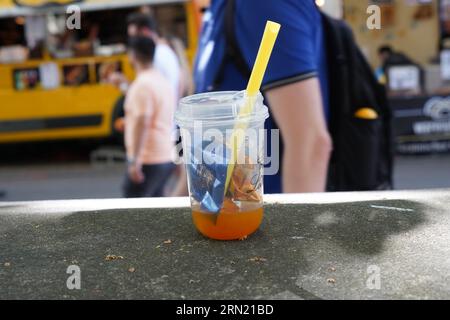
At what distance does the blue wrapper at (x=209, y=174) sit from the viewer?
A: 71.7 inches

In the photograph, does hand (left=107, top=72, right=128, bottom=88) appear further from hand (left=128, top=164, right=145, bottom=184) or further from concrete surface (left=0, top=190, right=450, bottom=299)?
concrete surface (left=0, top=190, right=450, bottom=299)

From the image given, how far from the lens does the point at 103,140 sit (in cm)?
902

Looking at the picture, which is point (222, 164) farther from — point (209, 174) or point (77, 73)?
point (77, 73)

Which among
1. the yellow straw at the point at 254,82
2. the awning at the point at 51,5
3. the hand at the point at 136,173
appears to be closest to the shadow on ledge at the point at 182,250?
the yellow straw at the point at 254,82

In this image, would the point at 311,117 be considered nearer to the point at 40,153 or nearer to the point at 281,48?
the point at 281,48

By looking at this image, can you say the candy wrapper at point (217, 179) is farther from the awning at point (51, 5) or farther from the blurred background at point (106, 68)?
the awning at point (51, 5)

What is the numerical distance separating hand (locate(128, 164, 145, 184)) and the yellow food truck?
3552mm

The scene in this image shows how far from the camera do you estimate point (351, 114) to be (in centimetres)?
347

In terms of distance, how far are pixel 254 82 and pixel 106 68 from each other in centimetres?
670

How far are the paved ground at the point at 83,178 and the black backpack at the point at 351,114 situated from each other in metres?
3.26

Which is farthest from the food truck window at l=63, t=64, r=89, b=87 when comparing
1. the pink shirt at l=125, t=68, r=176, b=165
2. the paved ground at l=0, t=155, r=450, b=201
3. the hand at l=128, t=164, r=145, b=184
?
the hand at l=128, t=164, r=145, b=184

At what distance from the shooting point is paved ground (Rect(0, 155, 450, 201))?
685 centimetres

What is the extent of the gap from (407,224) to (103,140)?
743cm

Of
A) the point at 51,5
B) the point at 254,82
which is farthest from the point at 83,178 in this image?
the point at 254,82
